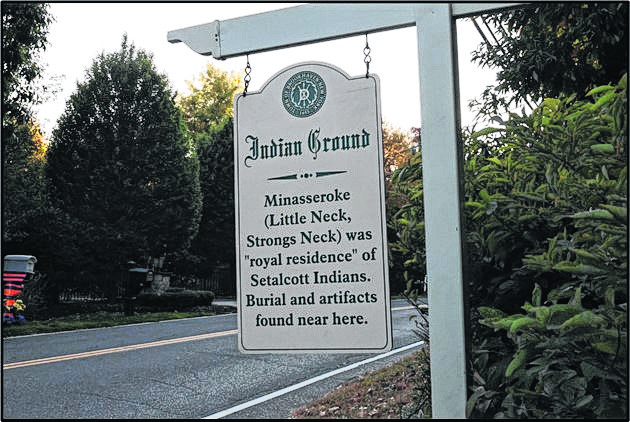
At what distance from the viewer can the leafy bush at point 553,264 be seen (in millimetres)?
2182

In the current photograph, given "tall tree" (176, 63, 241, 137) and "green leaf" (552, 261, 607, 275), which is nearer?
"green leaf" (552, 261, 607, 275)

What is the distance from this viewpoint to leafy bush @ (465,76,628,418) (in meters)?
2.18

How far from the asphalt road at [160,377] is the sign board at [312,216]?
10.1 ft

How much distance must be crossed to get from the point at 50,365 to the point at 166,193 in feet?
34.2

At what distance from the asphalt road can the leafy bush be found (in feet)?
10.7

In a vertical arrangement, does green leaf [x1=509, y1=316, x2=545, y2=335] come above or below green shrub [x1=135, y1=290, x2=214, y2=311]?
above

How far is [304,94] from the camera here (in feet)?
9.05

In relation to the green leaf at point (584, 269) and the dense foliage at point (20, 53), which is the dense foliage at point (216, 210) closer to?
the dense foliage at point (20, 53)

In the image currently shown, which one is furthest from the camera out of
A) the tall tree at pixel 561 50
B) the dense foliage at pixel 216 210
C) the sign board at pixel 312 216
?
the dense foliage at pixel 216 210

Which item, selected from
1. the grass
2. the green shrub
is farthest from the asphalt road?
the green shrub

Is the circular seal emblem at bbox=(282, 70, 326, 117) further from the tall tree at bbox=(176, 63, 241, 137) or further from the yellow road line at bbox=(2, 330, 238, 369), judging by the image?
the tall tree at bbox=(176, 63, 241, 137)

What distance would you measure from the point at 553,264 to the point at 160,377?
6100 mm

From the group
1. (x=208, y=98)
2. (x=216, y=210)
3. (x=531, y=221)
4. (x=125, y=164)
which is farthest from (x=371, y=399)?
(x=208, y=98)

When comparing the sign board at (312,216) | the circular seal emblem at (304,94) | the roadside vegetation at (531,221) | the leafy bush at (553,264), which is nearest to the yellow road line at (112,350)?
the roadside vegetation at (531,221)
